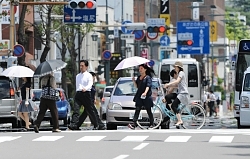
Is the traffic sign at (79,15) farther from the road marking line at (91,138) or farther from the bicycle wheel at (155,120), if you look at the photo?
the road marking line at (91,138)

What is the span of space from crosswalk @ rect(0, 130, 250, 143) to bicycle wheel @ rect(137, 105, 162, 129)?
3312 millimetres

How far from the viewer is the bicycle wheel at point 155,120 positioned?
26.7m

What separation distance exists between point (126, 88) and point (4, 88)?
4713mm

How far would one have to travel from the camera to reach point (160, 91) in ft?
94.1

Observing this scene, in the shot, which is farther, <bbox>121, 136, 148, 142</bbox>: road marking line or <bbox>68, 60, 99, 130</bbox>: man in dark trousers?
<bbox>68, 60, 99, 130</bbox>: man in dark trousers

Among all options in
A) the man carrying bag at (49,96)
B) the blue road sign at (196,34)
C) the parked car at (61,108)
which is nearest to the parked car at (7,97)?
the parked car at (61,108)

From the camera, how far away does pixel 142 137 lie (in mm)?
21312

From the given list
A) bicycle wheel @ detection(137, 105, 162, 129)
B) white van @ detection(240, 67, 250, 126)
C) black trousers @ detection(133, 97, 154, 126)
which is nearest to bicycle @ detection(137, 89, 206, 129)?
bicycle wheel @ detection(137, 105, 162, 129)

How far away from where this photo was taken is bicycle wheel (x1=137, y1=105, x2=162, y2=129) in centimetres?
2672

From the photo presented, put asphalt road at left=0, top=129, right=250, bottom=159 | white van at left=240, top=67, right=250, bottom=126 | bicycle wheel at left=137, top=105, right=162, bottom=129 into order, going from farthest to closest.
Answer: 1. white van at left=240, top=67, right=250, bottom=126
2. bicycle wheel at left=137, top=105, right=162, bottom=129
3. asphalt road at left=0, top=129, right=250, bottom=159

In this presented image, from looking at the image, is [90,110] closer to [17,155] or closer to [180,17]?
[17,155]

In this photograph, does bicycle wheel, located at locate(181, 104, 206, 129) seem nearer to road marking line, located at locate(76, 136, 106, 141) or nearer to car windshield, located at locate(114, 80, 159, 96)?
car windshield, located at locate(114, 80, 159, 96)

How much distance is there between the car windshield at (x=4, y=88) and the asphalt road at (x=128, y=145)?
9.03 metres

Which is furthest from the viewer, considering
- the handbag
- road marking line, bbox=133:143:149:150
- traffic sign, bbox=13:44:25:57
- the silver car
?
traffic sign, bbox=13:44:25:57
